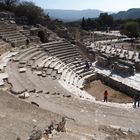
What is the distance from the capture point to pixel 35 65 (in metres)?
20.9

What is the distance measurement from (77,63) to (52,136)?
56.4 ft

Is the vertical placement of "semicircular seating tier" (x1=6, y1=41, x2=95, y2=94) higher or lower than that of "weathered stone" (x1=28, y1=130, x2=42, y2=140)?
lower

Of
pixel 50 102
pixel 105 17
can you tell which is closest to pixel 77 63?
pixel 50 102

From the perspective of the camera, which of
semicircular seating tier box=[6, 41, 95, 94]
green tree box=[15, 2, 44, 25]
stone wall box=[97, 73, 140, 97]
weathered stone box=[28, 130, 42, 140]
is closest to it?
weathered stone box=[28, 130, 42, 140]

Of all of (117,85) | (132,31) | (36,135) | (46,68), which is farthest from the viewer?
(132,31)

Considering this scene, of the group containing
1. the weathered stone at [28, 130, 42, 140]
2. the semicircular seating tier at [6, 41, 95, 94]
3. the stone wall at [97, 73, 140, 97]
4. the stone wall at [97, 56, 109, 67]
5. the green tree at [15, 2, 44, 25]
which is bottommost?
the stone wall at [97, 73, 140, 97]

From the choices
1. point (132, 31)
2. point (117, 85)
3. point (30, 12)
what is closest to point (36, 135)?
point (117, 85)

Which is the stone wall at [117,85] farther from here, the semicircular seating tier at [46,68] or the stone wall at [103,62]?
the stone wall at [103,62]

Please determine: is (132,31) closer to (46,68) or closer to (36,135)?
(46,68)

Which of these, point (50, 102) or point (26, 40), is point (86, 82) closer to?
point (26, 40)

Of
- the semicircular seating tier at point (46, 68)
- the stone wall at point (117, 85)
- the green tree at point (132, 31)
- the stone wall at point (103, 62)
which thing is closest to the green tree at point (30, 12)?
the semicircular seating tier at point (46, 68)

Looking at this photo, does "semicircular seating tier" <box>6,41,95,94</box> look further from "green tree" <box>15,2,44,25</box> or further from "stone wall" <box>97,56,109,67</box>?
"green tree" <box>15,2,44,25</box>

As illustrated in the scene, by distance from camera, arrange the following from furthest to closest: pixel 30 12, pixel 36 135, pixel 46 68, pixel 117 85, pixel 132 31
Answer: pixel 132 31
pixel 30 12
pixel 117 85
pixel 46 68
pixel 36 135

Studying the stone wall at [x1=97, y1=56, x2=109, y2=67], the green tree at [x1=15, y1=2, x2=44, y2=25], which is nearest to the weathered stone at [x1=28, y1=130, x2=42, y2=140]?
the stone wall at [x1=97, y1=56, x2=109, y2=67]
